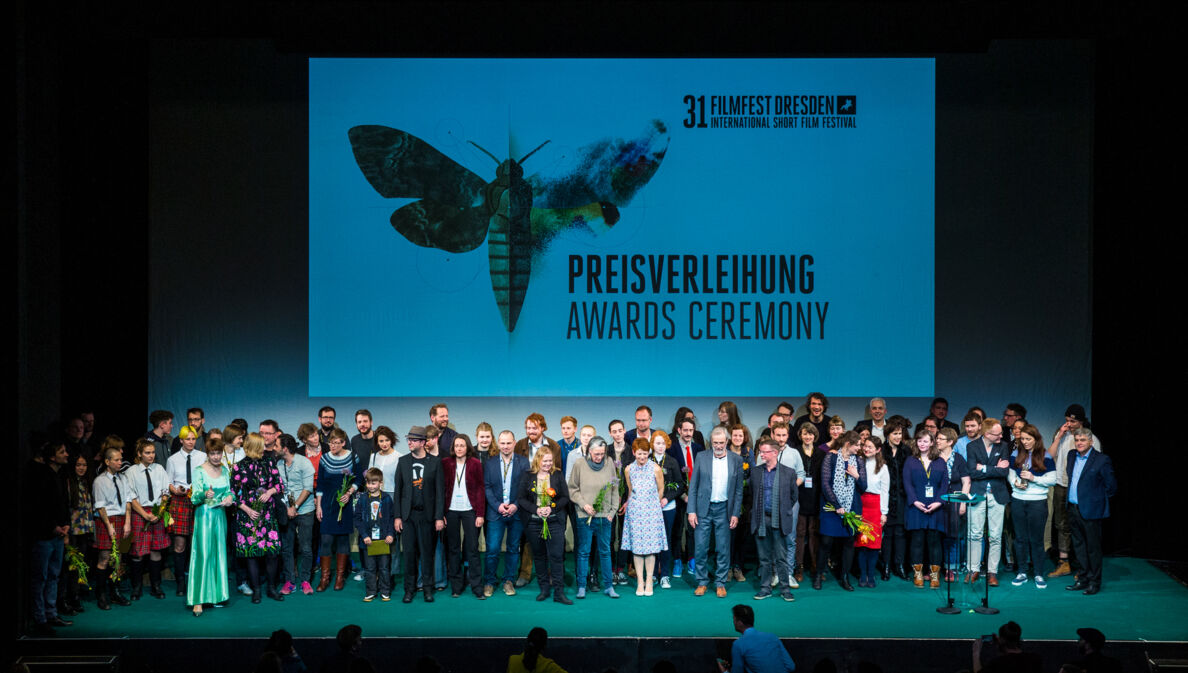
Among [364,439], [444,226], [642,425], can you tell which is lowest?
[364,439]

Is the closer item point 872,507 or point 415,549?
point 415,549

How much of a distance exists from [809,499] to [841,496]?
301 millimetres

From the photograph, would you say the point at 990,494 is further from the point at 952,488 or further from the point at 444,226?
the point at 444,226

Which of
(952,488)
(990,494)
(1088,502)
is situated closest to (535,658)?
(952,488)

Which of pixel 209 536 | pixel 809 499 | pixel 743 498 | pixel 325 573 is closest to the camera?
pixel 209 536

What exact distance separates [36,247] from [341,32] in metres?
3.54

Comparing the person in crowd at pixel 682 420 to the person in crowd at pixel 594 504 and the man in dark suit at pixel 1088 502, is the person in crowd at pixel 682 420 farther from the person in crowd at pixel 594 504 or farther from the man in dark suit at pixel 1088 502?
the man in dark suit at pixel 1088 502

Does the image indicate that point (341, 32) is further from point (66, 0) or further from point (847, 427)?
point (847, 427)

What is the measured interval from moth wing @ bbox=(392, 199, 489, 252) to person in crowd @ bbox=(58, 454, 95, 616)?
3731 mm

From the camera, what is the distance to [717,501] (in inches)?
368

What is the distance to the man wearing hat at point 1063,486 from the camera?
32.4 feet

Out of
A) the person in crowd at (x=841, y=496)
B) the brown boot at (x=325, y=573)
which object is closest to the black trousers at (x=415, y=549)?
the brown boot at (x=325, y=573)

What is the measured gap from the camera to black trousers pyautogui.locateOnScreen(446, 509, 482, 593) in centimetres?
920

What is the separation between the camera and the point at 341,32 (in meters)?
10.9
